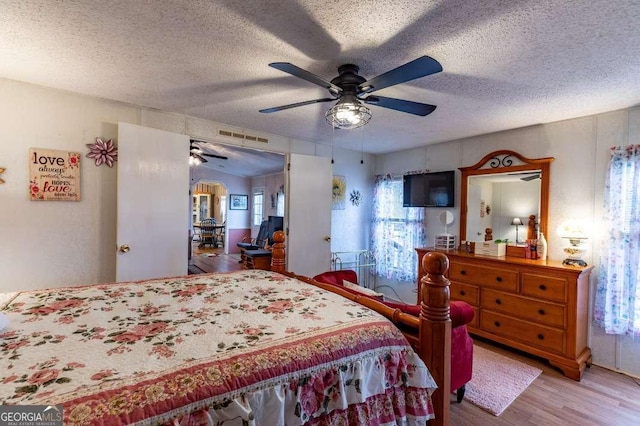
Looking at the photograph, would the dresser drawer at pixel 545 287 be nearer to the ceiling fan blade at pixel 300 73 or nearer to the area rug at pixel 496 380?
the area rug at pixel 496 380

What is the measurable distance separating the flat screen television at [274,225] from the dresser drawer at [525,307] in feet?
13.5

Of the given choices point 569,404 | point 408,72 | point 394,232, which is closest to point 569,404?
point 569,404

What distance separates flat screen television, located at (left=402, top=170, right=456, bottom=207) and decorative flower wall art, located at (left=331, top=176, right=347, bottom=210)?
901 mm

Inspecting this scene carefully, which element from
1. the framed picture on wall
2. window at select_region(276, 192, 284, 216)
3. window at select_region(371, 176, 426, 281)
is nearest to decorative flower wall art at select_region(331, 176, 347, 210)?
window at select_region(371, 176, 426, 281)

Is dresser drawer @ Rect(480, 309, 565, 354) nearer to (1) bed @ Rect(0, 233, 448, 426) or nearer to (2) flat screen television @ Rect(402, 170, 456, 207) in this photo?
(2) flat screen television @ Rect(402, 170, 456, 207)

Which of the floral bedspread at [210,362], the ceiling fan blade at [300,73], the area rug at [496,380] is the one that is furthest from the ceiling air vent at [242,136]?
the area rug at [496,380]

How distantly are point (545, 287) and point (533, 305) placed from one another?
0.20m

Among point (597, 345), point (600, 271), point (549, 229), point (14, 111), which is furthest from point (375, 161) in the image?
point (14, 111)

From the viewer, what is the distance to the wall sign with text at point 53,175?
2.50m

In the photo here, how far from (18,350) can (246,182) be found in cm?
868

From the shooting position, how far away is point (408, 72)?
5.13ft

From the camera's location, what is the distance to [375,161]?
16.6 feet

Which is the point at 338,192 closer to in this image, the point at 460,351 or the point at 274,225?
the point at 274,225

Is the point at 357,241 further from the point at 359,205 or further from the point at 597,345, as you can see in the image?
the point at 597,345
